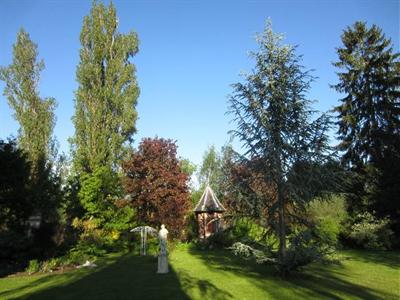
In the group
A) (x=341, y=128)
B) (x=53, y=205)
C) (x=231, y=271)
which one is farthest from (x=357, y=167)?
(x=53, y=205)

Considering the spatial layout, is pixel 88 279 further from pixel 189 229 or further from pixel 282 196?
pixel 189 229

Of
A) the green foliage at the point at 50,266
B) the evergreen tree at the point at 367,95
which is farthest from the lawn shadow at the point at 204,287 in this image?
the evergreen tree at the point at 367,95

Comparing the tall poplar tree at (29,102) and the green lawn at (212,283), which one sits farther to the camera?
the tall poplar tree at (29,102)

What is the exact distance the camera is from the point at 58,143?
111 ft

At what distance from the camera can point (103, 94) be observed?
27.8 meters

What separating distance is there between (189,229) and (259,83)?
17829 millimetres

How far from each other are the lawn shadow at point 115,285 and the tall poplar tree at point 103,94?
12.4m

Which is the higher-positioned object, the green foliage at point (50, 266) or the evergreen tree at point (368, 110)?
the evergreen tree at point (368, 110)

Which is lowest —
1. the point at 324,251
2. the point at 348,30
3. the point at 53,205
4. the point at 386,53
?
the point at 324,251

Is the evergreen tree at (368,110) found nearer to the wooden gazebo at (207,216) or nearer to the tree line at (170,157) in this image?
the tree line at (170,157)

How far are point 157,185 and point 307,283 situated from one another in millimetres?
13592

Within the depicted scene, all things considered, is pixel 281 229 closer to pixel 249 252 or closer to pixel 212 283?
pixel 249 252

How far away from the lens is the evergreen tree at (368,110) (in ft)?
82.9

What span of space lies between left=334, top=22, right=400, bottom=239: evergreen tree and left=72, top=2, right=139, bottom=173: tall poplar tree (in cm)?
1653
